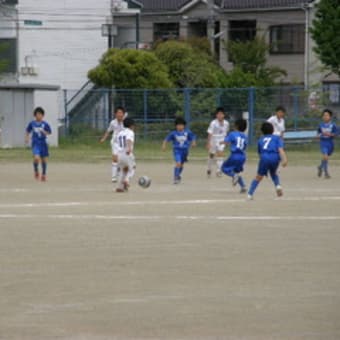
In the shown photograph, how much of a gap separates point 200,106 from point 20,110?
650 centimetres

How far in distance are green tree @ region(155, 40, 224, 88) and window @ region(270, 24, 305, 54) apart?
9120 millimetres

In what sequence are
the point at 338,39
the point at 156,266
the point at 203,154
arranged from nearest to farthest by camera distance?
the point at 156,266, the point at 203,154, the point at 338,39

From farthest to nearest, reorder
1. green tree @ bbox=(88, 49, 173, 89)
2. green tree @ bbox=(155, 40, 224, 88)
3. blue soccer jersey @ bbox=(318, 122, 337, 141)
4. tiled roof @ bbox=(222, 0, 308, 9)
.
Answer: tiled roof @ bbox=(222, 0, 308, 9) → green tree @ bbox=(155, 40, 224, 88) → green tree @ bbox=(88, 49, 173, 89) → blue soccer jersey @ bbox=(318, 122, 337, 141)

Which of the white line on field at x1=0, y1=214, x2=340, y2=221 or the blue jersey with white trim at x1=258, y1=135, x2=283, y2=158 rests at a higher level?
the blue jersey with white trim at x1=258, y1=135, x2=283, y2=158

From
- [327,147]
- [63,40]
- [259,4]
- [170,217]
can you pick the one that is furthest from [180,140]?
[259,4]

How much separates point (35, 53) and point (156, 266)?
1513 inches

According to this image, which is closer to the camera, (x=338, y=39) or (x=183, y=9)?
(x=338, y=39)

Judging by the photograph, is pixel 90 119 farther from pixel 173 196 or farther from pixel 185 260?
pixel 185 260

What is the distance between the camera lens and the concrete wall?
38.2 meters

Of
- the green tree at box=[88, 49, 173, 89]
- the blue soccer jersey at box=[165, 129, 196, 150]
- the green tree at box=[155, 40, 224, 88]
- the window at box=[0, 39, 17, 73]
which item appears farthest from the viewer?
the window at box=[0, 39, 17, 73]

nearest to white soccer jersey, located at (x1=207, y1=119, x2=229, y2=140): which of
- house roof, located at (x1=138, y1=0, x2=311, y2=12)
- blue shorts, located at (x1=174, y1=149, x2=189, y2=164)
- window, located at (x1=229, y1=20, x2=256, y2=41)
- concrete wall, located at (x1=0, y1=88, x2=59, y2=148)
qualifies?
blue shorts, located at (x1=174, y1=149, x2=189, y2=164)

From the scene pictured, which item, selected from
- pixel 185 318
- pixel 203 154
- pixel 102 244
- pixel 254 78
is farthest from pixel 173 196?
pixel 254 78

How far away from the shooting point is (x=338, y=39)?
Result: 44.2 metres

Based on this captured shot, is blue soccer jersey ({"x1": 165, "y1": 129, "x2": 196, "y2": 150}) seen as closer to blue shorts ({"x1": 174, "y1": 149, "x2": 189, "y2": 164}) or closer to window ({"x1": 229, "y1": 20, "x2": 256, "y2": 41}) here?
blue shorts ({"x1": 174, "y1": 149, "x2": 189, "y2": 164})
